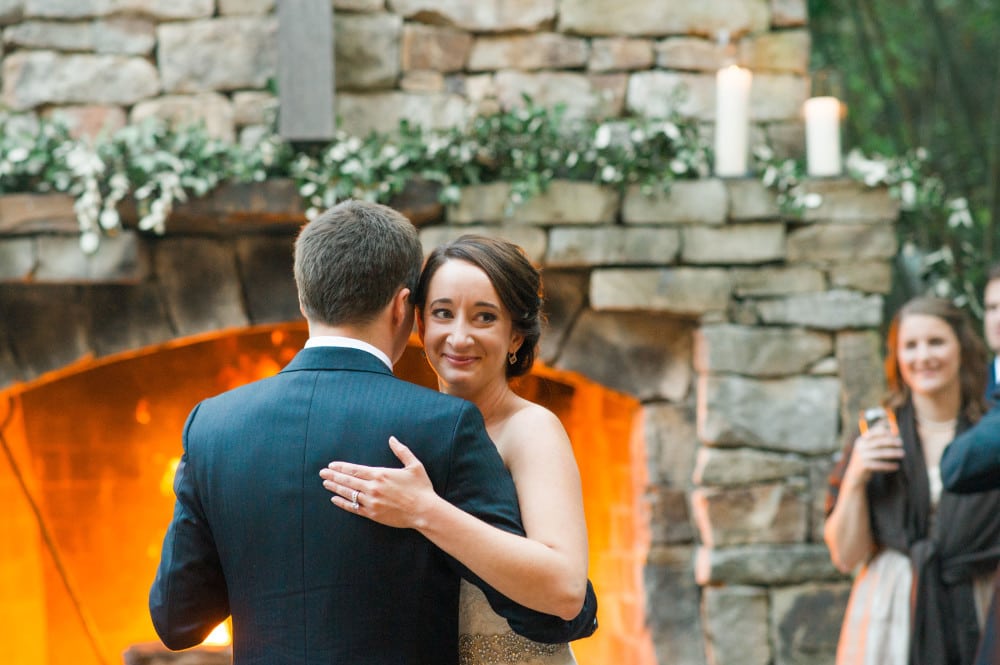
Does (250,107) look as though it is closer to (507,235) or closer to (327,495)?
(507,235)

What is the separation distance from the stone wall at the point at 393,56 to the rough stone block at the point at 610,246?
0.43 m

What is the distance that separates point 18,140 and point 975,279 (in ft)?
9.82

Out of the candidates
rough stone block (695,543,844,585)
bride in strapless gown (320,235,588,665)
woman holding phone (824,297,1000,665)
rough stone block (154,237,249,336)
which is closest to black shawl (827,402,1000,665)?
woman holding phone (824,297,1000,665)

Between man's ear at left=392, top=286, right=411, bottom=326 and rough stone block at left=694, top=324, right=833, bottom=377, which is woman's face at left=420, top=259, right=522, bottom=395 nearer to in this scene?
man's ear at left=392, top=286, right=411, bottom=326

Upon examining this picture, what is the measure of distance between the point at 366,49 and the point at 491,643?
2.23 metres

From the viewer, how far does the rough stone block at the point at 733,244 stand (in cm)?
320

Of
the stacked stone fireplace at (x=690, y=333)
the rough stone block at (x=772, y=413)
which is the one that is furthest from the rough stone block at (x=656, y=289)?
the rough stone block at (x=772, y=413)

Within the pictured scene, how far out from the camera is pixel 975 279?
3.52m

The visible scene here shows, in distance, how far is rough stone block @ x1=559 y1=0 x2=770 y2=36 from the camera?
132 inches

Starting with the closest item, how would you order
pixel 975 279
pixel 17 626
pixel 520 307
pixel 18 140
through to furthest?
pixel 520 307 < pixel 18 140 < pixel 975 279 < pixel 17 626

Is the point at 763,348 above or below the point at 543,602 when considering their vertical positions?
above

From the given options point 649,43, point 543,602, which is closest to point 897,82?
point 649,43

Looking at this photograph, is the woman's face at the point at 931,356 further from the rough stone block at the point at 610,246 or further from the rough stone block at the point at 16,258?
the rough stone block at the point at 16,258

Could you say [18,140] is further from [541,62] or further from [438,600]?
[438,600]
